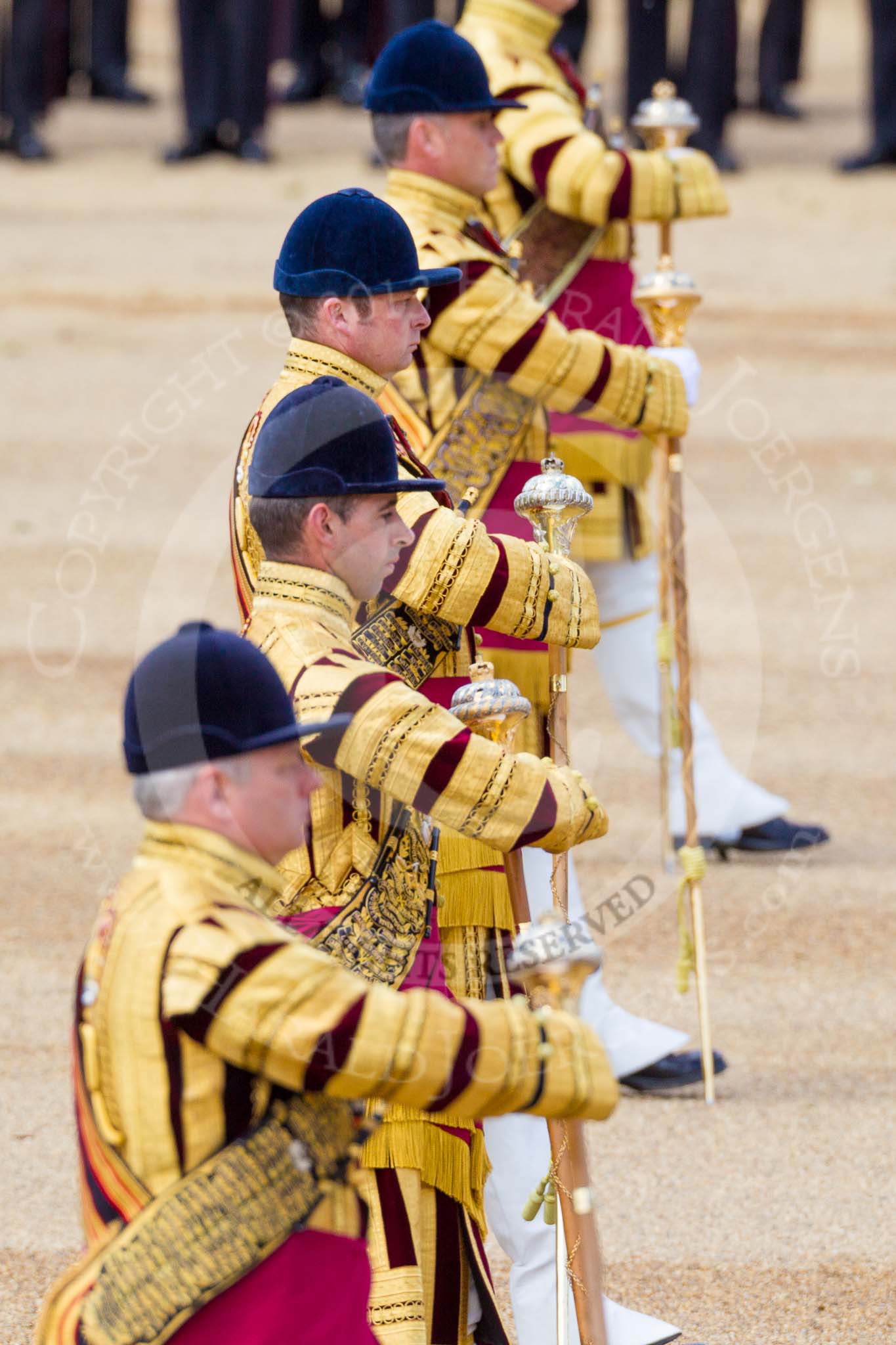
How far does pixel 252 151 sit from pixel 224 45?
1091mm

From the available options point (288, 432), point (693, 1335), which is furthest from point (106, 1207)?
point (693, 1335)

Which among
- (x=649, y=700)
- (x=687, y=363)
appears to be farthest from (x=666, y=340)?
(x=649, y=700)

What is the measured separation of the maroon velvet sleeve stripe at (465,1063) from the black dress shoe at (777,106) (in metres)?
13.1

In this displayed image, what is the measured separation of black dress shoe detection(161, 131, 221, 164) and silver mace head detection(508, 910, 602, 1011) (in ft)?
38.1

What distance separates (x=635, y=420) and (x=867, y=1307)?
1874 millimetres

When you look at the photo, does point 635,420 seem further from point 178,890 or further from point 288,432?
point 178,890

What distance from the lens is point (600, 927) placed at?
18.2ft

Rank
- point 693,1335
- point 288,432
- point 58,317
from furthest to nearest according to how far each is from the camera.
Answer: point 58,317
point 693,1335
point 288,432

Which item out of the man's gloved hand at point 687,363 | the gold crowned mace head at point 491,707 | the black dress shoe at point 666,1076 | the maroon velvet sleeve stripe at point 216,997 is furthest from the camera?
the man's gloved hand at point 687,363

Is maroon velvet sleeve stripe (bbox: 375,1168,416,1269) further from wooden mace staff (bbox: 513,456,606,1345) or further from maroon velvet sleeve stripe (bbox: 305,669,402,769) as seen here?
maroon velvet sleeve stripe (bbox: 305,669,402,769)

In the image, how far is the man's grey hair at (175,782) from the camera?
2.38m

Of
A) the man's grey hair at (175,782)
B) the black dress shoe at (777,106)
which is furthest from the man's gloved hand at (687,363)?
the black dress shoe at (777,106)

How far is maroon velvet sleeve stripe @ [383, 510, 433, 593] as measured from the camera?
11.1ft

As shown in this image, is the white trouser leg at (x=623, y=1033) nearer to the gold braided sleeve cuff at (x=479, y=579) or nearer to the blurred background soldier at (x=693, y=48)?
the gold braided sleeve cuff at (x=479, y=579)
